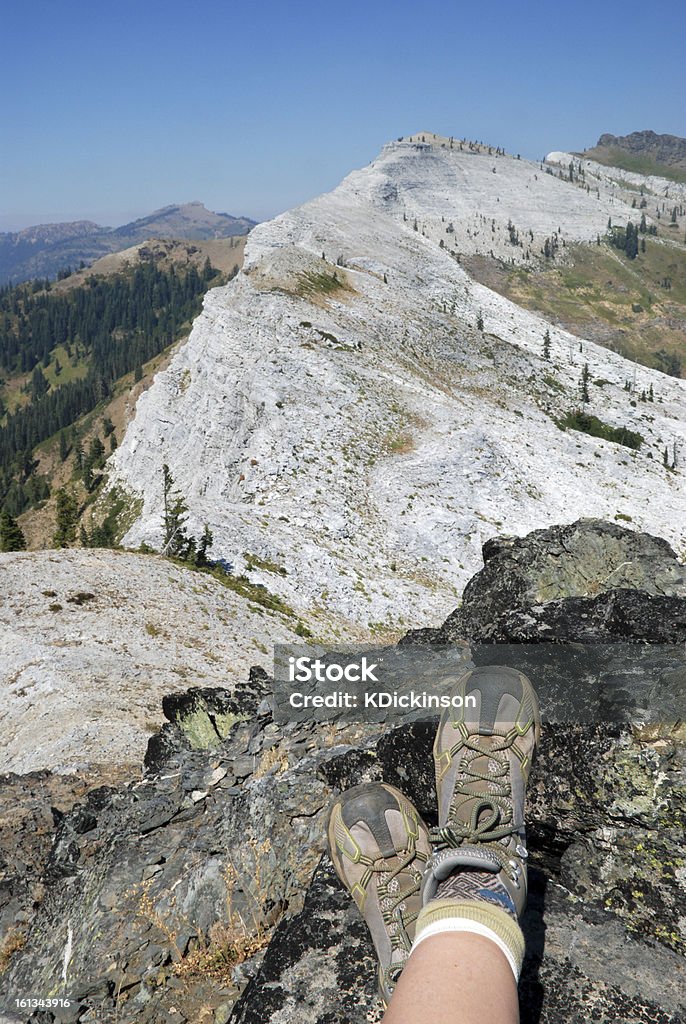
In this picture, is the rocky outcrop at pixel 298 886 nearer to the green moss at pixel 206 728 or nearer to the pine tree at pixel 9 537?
the green moss at pixel 206 728

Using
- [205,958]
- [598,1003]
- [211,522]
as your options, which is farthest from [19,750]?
[211,522]

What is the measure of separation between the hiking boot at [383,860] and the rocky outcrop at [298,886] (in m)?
0.36

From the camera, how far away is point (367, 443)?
167 ft

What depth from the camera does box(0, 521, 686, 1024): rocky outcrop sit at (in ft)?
15.7

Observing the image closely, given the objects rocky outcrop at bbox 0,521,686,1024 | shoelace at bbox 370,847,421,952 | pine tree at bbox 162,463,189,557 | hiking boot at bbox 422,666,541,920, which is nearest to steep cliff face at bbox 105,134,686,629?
pine tree at bbox 162,463,189,557

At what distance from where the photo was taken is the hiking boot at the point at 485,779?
460 centimetres

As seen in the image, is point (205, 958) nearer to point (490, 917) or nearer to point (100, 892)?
point (100, 892)

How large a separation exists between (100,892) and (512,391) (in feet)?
245

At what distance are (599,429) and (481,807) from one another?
74.6 metres

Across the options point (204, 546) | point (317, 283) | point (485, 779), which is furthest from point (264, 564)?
point (317, 283)

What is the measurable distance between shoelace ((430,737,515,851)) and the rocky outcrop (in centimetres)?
71

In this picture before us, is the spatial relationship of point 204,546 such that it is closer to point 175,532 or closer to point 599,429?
point 175,532

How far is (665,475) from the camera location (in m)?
60.0

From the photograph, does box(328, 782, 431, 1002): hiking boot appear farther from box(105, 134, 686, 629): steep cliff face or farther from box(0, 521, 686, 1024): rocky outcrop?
box(105, 134, 686, 629): steep cliff face
